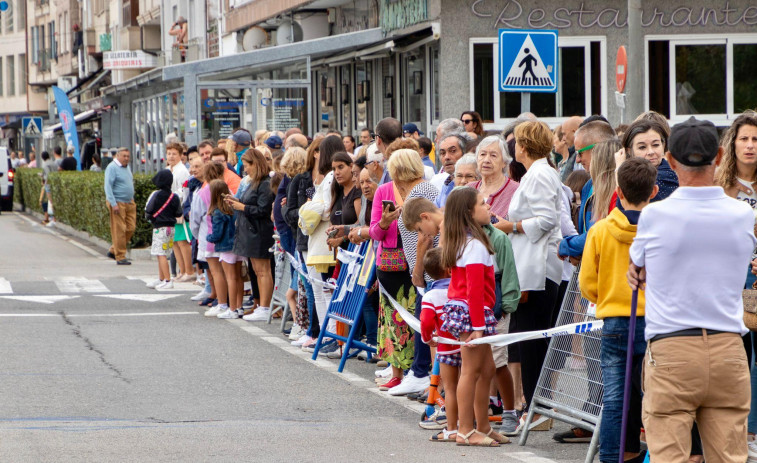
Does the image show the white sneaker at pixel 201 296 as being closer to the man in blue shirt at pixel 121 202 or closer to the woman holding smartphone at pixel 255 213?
the woman holding smartphone at pixel 255 213

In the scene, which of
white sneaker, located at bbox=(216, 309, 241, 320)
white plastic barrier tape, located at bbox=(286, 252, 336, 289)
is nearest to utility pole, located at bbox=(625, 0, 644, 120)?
white plastic barrier tape, located at bbox=(286, 252, 336, 289)

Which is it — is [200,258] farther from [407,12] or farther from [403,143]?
[407,12]

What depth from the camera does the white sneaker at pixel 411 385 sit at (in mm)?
9328

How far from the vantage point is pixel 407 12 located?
21.0m

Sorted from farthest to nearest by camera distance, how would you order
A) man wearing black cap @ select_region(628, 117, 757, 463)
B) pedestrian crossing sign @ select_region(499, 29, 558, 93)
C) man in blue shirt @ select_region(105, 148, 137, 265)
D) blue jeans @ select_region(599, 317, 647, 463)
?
man in blue shirt @ select_region(105, 148, 137, 265) < pedestrian crossing sign @ select_region(499, 29, 558, 93) < blue jeans @ select_region(599, 317, 647, 463) < man wearing black cap @ select_region(628, 117, 757, 463)

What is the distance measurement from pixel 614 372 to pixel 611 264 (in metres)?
0.54

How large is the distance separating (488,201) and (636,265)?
324 centimetres

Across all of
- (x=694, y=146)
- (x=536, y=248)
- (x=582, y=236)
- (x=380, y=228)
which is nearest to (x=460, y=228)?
(x=582, y=236)

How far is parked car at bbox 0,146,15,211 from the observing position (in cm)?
4150

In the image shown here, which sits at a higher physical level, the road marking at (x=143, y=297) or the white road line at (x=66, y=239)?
the white road line at (x=66, y=239)

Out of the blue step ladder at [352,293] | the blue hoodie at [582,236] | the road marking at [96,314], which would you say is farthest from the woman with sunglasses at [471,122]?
the blue hoodie at [582,236]

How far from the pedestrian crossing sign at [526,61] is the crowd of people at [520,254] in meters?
0.76

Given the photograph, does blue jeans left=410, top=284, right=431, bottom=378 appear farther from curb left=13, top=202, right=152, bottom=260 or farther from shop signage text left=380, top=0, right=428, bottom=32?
curb left=13, top=202, right=152, bottom=260

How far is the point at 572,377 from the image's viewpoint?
7.19 meters
